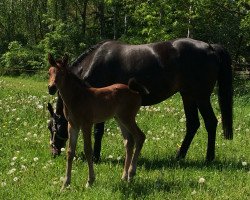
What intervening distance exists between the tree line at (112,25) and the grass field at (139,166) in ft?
35.6

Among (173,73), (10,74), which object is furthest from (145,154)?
(10,74)

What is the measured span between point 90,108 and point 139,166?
188 centimetres

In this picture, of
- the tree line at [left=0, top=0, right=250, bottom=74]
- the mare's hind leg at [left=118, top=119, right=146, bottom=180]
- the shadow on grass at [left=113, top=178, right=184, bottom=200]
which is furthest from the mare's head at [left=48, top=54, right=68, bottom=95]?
the tree line at [left=0, top=0, right=250, bottom=74]

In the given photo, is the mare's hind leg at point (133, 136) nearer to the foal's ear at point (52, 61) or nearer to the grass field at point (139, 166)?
the grass field at point (139, 166)

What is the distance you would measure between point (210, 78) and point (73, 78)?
321 cm

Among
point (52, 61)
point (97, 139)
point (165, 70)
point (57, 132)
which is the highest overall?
point (52, 61)

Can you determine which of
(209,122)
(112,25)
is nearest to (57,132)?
(209,122)

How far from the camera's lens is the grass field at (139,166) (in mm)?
6152

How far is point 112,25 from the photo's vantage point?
39250mm

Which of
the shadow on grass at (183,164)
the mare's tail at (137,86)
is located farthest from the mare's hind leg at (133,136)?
the shadow on grass at (183,164)

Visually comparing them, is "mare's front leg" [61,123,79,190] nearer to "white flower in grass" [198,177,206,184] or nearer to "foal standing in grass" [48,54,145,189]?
"foal standing in grass" [48,54,145,189]

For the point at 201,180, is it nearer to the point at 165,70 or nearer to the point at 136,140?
the point at 136,140

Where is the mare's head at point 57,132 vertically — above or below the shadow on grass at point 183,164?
above

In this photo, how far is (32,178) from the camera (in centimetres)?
688
